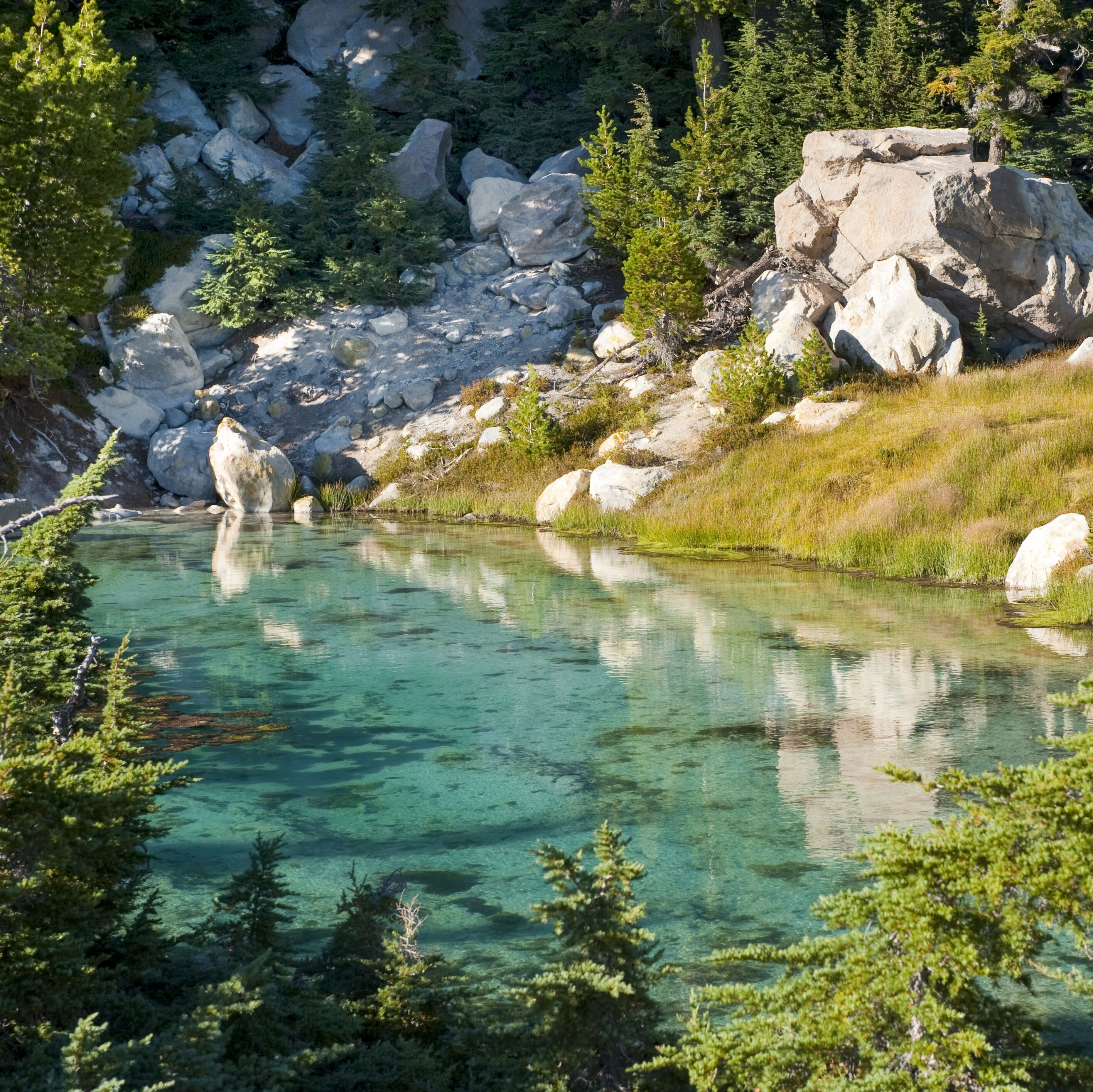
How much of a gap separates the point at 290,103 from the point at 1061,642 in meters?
32.1

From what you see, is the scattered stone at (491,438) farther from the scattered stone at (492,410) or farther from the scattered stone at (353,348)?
the scattered stone at (353,348)

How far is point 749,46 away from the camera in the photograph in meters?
Answer: 27.0

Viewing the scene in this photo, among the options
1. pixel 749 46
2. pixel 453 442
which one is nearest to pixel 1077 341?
pixel 749 46

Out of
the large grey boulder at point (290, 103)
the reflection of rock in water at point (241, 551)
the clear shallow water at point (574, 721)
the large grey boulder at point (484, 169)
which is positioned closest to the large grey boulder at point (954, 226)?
the clear shallow water at point (574, 721)

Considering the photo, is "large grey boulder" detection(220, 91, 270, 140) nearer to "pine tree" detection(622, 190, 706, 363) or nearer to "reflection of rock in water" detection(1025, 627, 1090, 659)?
"pine tree" detection(622, 190, 706, 363)

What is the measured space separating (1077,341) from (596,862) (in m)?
20.8

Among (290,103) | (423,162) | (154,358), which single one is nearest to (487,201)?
(423,162)

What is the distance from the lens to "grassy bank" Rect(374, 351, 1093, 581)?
44.7ft

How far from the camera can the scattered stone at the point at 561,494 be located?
1980 centimetres

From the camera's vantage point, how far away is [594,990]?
306 cm

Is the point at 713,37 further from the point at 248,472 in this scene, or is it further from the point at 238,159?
the point at 248,472

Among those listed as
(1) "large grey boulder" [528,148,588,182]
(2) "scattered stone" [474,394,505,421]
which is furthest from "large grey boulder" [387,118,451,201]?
(2) "scattered stone" [474,394,505,421]

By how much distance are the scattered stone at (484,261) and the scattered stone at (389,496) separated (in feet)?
27.5

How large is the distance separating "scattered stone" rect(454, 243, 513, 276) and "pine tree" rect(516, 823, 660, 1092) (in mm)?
27413
